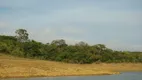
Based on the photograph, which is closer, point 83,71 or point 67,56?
point 83,71

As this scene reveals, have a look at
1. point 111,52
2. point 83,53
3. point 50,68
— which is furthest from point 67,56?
point 50,68

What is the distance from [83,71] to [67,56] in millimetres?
31952

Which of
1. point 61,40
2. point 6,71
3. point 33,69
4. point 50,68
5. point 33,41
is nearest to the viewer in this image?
point 6,71

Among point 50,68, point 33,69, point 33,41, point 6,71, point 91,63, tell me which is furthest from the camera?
Result: point 33,41

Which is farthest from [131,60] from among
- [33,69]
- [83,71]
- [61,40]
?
[33,69]

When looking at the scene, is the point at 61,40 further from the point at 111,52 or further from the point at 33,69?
the point at 33,69

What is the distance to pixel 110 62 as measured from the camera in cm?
9662

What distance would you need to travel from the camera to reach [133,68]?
95.9 m

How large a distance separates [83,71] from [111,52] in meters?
44.8

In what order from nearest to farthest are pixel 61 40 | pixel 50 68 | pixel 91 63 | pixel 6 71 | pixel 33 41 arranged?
pixel 6 71 < pixel 50 68 < pixel 91 63 < pixel 33 41 < pixel 61 40

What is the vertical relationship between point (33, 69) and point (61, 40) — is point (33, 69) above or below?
below

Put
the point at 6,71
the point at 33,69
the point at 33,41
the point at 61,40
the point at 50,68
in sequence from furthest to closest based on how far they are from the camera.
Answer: the point at 61,40, the point at 33,41, the point at 50,68, the point at 33,69, the point at 6,71

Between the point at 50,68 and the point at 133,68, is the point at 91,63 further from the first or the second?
the point at 50,68

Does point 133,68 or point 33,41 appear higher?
point 33,41
